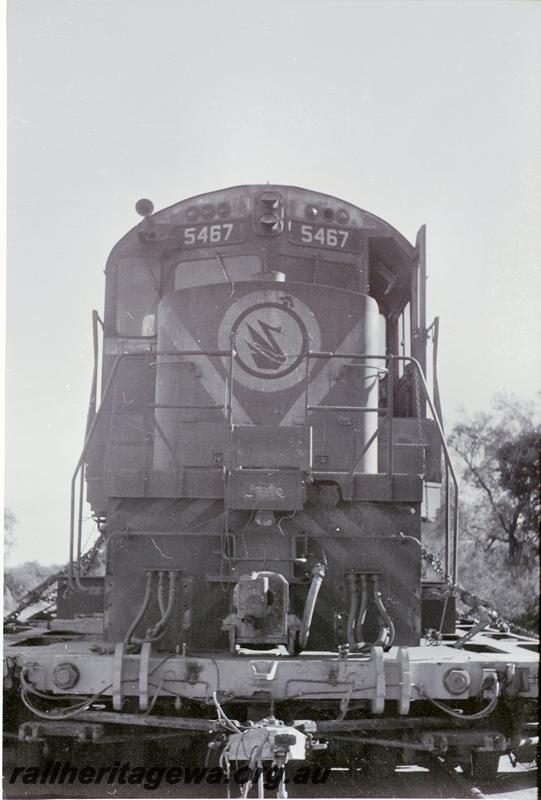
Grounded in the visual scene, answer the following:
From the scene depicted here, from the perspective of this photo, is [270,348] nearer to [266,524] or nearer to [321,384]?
[321,384]

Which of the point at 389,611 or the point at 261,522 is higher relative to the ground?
the point at 261,522

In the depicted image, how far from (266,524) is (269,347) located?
132 centimetres

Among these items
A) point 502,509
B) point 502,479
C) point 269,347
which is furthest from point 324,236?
point 502,509

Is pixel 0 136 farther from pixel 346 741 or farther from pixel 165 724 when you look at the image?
pixel 346 741

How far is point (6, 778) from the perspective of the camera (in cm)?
516

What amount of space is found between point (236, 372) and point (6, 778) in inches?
120

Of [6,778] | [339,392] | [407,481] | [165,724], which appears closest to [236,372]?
[339,392]

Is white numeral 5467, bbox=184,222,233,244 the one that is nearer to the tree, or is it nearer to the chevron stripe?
the chevron stripe

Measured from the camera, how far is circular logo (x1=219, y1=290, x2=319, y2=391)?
238 inches

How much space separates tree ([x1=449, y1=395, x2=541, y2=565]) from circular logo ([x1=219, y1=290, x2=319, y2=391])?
7586mm

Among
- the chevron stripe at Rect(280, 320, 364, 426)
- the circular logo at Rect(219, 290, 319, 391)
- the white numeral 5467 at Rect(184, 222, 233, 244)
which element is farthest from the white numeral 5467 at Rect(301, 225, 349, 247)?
the circular logo at Rect(219, 290, 319, 391)

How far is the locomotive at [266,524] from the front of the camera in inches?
192

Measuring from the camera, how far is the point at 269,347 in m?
6.04

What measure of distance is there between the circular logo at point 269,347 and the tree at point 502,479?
759 cm
